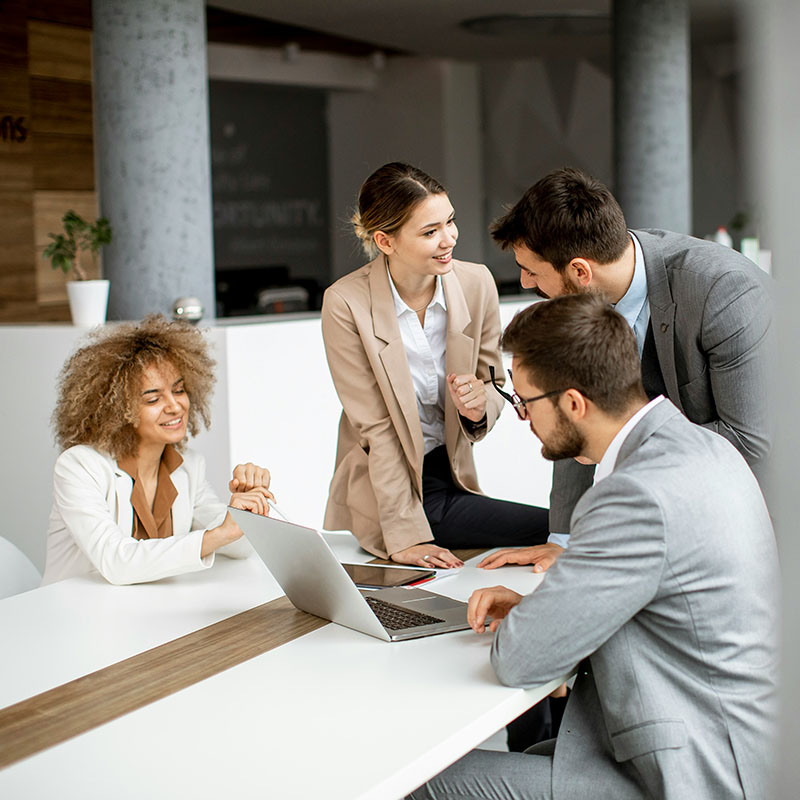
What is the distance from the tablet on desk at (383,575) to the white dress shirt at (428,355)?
445 mm

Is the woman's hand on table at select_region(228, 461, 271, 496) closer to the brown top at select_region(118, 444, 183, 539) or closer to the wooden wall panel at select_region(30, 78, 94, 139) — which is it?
the brown top at select_region(118, 444, 183, 539)

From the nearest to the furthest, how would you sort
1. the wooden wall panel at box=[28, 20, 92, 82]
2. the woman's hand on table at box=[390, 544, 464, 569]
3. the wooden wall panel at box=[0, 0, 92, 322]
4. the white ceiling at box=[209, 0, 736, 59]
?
the woman's hand on table at box=[390, 544, 464, 569] < the wooden wall panel at box=[0, 0, 92, 322] < the wooden wall panel at box=[28, 20, 92, 82] < the white ceiling at box=[209, 0, 736, 59]

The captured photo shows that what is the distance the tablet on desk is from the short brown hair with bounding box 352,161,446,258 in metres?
0.84

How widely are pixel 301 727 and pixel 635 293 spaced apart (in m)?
1.26

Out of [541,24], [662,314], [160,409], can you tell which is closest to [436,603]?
[662,314]

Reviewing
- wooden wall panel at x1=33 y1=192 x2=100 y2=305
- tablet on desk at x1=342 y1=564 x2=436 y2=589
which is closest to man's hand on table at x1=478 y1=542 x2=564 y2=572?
tablet on desk at x1=342 y1=564 x2=436 y2=589

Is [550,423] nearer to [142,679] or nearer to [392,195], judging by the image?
[142,679]

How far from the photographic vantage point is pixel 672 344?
2309 mm

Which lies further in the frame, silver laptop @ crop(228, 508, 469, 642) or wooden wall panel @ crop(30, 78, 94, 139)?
wooden wall panel @ crop(30, 78, 94, 139)

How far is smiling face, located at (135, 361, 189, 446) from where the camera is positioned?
2.60m

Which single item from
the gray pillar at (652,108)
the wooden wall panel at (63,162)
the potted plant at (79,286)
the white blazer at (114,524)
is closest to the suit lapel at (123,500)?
the white blazer at (114,524)

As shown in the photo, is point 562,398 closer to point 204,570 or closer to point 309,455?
point 204,570

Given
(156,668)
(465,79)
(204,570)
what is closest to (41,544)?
(204,570)

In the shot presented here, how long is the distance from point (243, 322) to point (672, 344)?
8.02 feet
